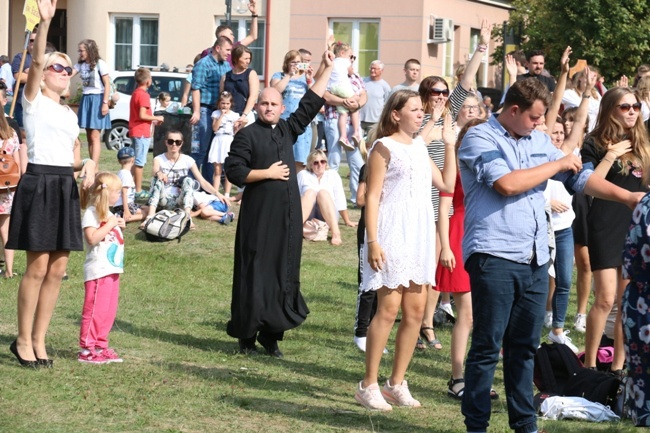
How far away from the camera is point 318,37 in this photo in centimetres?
3425

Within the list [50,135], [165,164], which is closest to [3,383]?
[50,135]

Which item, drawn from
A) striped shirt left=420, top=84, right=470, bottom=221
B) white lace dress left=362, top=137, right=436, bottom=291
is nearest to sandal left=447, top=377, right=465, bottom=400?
white lace dress left=362, top=137, right=436, bottom=291

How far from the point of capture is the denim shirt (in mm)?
6145

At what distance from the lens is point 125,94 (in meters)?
26.4

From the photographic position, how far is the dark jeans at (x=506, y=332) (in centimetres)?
618

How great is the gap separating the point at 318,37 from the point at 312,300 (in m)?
23.4

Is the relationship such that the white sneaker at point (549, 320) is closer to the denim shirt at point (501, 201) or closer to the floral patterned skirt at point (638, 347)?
the denim shirt at point (501, 201)

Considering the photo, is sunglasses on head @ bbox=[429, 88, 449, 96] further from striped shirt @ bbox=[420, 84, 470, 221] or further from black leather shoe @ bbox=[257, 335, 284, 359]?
black leather shoe @ bbox=[257, 335, 284, 359]

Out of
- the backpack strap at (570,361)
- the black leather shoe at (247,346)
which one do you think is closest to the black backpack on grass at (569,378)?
the backpack strap at (570,361)

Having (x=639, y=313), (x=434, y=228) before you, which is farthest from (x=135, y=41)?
(x=639, y=313)

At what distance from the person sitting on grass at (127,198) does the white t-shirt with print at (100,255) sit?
5.87 m

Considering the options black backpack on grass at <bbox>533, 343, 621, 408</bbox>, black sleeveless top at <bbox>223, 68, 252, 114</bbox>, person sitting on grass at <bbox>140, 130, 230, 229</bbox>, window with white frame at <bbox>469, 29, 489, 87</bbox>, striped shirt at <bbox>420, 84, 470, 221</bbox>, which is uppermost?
window with white frame at <bbox>469, 29, 489, 87</bbox>

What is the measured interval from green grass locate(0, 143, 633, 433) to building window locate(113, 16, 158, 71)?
24570 millimetres

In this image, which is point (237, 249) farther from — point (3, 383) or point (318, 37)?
point (318, 37)
